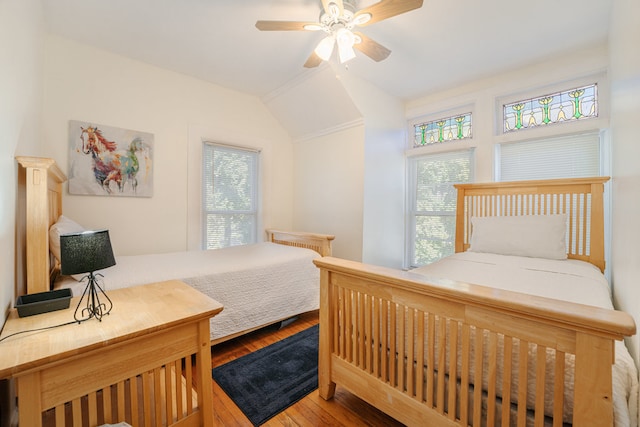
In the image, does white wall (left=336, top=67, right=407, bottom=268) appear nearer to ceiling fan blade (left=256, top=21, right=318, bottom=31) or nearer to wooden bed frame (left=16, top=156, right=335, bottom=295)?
ceiling fan blade (left=256, top=21, right=318, bottom=31)

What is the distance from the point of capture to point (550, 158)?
258 cm

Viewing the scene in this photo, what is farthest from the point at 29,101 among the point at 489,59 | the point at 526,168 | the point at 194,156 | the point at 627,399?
the point at 526,168

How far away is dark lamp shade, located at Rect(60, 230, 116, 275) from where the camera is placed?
0.94m

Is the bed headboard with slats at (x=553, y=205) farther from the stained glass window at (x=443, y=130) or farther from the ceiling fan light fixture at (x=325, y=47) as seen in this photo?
the ceiling fan light fixture at (x=325, y=47)

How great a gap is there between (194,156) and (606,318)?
331cm

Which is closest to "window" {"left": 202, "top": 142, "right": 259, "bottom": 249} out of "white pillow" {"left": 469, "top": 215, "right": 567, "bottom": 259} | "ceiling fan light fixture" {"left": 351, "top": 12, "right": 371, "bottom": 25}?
"ceiling fan light fixture" {"left": 351, "top": 12, "right": 371, "bottom": 25}

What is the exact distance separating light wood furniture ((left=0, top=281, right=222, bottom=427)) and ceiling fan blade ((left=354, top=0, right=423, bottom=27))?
186cm

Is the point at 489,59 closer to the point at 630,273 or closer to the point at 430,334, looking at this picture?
the point at 630,273

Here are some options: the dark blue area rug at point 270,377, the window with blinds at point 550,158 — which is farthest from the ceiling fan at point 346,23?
the dark blue area rug at point 270,377

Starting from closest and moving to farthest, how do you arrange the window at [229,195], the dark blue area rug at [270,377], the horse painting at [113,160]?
1. the dark blue area rug at [270,377]
2. the horse painting at [113,160]
3. the window at [229,195]

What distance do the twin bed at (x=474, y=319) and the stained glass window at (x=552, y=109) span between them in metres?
0.75

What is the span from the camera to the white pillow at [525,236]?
205cm

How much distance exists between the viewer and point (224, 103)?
3.21 m

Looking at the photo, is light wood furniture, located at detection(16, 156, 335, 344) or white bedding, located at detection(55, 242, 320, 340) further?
white bedding, located at detection(55, 242, 320, 340)
